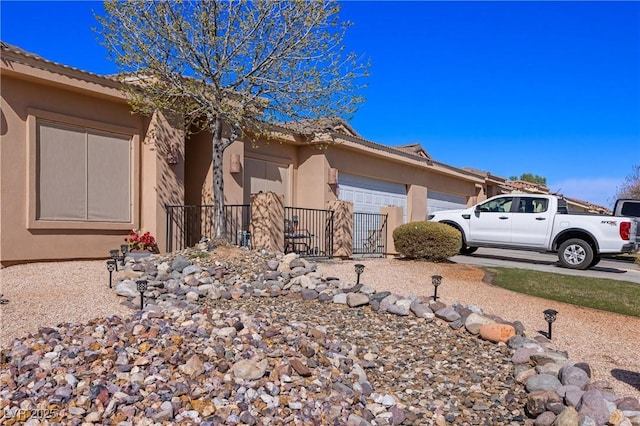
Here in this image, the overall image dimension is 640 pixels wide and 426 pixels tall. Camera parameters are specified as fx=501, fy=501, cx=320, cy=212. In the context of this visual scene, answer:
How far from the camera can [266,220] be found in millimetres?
10062

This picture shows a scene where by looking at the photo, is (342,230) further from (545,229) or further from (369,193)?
(545,229)

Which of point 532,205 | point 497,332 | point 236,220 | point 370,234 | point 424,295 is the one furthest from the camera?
point 370,234

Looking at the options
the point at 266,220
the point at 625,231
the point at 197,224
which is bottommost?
the point at 625,231

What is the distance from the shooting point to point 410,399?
4.48m

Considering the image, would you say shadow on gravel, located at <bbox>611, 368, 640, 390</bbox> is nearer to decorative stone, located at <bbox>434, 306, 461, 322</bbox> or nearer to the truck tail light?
decorative stone, located at <bbox>434, 306, 461, 322</bbox>

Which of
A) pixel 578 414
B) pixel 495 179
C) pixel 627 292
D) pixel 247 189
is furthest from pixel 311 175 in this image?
pixel 495 179

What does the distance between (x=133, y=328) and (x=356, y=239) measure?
33.7 ft

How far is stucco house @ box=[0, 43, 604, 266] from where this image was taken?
28.0 feet

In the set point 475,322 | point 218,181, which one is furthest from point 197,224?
point 475,322

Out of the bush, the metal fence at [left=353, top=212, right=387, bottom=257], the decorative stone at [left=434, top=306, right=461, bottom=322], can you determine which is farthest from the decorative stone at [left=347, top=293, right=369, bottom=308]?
the metal fence at [left=353, top=212, right=387, bottom=257]

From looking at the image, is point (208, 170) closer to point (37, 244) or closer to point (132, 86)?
point (132, 86)

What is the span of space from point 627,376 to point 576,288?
4.20 meters

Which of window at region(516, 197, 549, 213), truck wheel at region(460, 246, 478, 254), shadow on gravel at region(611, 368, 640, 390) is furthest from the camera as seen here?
truck wheel at region(460, 246, 478, 254)

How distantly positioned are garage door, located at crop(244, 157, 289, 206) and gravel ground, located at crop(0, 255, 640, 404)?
385 cm
